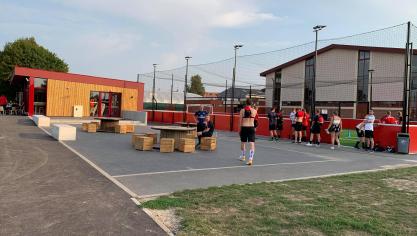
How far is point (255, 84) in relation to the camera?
34312 mm

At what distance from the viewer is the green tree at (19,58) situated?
161 feet

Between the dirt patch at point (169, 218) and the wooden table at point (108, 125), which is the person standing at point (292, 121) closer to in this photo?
the wooden table at point (108, 125)

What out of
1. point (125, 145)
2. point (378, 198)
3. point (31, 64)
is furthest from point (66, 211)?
point (31, 64)

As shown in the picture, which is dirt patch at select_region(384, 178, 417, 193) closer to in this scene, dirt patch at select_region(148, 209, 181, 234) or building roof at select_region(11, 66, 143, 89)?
dirt patch at select_region(148, 209, 181, 234)

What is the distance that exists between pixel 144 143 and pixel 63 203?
6.96 metres

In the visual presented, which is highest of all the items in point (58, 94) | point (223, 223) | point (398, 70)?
point (398, 70)

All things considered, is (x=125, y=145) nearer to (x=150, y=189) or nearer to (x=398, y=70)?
(x=150, y=189)

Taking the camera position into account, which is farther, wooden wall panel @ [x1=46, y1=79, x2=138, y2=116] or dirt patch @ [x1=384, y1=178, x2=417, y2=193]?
wooden wall panel @ [x1=46, y1=79, x2=138, y2=116]

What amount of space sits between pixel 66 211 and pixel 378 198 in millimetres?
5012

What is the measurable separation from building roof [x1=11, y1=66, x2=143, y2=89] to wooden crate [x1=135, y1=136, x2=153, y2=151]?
20523 mm

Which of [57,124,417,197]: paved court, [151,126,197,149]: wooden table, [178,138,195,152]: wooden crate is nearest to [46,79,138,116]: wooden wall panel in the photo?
[57,124,417,197]: paved court

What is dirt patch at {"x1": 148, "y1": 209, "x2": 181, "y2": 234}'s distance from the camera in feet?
16.0

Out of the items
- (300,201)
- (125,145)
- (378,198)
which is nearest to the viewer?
(300,201)

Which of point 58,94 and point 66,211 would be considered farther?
point 58,94
